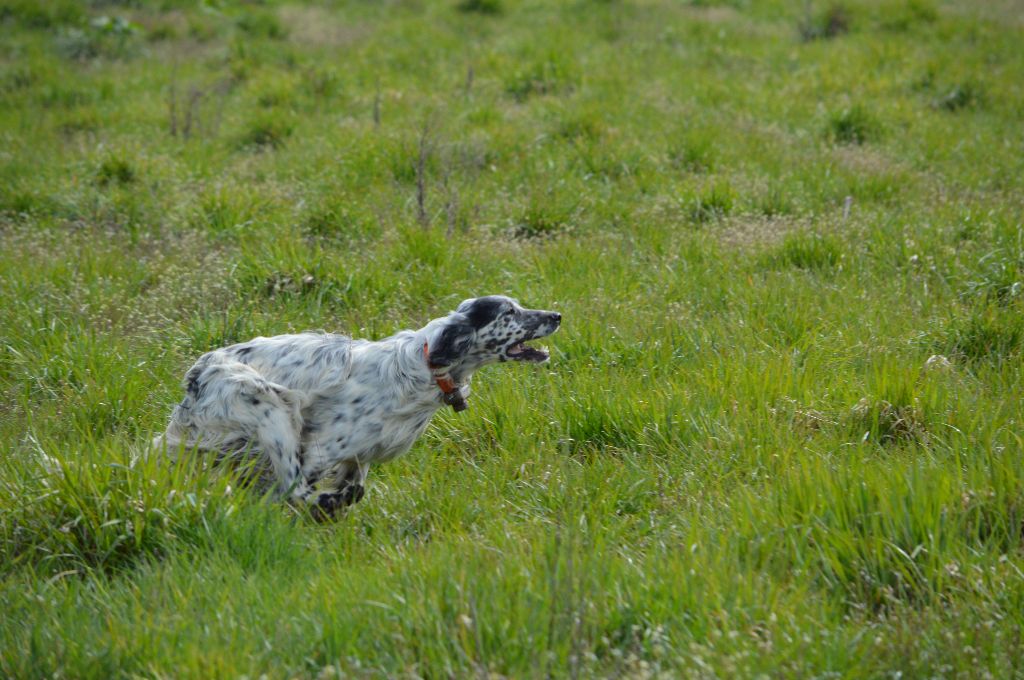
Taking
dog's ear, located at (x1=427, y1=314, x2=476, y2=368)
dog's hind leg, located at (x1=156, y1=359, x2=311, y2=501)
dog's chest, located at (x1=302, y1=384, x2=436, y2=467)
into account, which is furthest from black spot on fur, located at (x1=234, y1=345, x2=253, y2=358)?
dog's ear, located at (x1=427, y1=314, x2=476, y2=368)

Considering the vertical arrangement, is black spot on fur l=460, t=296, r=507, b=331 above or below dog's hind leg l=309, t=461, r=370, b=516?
above

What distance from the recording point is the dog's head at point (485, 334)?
4.45 meters

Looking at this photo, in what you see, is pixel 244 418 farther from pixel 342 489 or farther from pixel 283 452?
pixel 342 489

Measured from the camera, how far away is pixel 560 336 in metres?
6.07

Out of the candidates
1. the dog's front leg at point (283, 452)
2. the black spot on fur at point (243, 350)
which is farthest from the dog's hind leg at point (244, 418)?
the black spot on fur at point (243, 350)

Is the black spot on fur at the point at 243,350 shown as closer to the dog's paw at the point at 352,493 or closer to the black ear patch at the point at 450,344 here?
the dog's paw at the point at 352,493

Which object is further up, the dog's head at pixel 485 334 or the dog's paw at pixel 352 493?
the dog's head at pixel 485 334

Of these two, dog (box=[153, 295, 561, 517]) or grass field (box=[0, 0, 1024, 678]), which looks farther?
dog (box=[153, 295, 561, 517])

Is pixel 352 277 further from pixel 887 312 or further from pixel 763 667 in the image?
pixel 763 667

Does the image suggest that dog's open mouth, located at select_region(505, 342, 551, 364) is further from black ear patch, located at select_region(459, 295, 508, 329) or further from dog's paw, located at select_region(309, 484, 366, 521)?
dog's paw, located at select_region(309, 484, 366, 521)

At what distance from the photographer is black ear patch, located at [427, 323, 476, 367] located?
4434 millimetres


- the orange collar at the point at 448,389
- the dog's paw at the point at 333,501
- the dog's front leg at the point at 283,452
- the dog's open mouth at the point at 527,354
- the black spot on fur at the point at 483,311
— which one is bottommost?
the dog's paw at the point at 333,501

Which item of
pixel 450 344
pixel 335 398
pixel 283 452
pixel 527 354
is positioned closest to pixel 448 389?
pixel 450 344

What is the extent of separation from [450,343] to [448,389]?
7.7 inches
